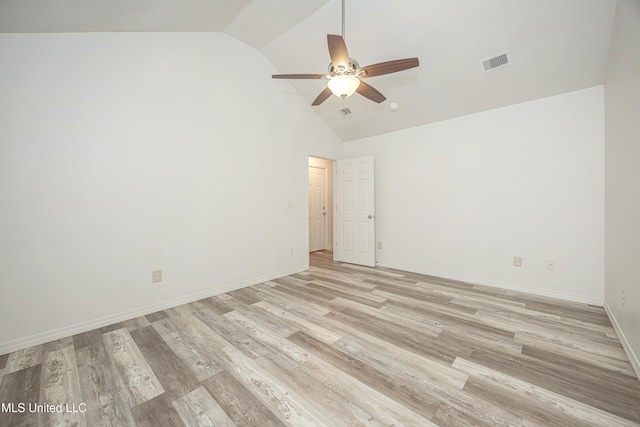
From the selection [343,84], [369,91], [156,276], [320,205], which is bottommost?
[156,276]

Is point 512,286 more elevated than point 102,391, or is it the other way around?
point 512,286

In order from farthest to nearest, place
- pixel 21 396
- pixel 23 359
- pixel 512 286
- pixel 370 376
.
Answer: pixel 512 286
pixel 23 359
pixel 370 376
pixel 21 396

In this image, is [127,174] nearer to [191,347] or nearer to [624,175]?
[191,347]

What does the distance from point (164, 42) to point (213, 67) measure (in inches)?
22.1

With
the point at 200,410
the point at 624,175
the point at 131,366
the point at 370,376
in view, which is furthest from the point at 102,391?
the point at 624,175

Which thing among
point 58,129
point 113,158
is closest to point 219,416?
point 113,158

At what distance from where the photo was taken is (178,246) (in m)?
2.97

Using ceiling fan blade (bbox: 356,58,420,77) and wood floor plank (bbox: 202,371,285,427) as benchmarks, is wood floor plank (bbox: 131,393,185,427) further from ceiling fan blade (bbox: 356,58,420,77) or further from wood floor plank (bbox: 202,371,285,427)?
ceiling fan blade (bbox: 356,58,420,77)

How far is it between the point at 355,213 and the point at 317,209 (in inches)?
64.5

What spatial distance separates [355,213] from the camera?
487 centimetres

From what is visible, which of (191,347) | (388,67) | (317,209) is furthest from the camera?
(317,209)

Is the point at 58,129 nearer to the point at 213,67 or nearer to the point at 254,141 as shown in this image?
the point at 213,67

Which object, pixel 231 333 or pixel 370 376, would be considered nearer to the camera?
pixel 370 376

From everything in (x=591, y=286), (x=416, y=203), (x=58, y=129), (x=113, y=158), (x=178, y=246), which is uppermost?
(x=58, y=129)
